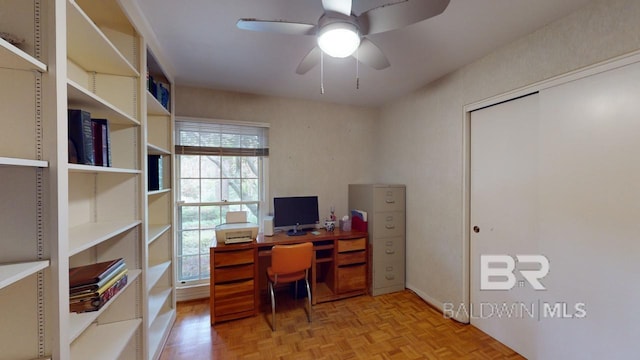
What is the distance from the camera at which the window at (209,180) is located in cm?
271

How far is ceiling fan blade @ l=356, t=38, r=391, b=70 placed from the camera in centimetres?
145

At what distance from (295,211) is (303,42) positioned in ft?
5.77

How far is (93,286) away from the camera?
1.17 meters

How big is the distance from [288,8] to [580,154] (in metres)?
1.99

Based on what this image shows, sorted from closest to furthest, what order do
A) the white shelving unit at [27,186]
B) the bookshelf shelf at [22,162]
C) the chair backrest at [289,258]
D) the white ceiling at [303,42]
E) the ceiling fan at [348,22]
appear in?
the bookshelf shelf at [22,162] → the white shelving unit at [27,186] → the ceiling fan at [348,22] → the white ceiling at [303,42] → the chair backrest at [289,258]

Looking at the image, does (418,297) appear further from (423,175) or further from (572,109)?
(572,109)

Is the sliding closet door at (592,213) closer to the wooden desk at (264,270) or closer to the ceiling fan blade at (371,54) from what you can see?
the ceiling fan blade at (371,54)

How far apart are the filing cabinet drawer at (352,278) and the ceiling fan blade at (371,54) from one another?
210cm

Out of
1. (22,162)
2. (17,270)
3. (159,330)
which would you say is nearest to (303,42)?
(22,162)

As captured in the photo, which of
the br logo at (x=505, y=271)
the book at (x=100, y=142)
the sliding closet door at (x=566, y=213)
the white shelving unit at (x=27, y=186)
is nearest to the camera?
the white shelving unit at (x=27, y=186)

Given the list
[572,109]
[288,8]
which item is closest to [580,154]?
[572,109]

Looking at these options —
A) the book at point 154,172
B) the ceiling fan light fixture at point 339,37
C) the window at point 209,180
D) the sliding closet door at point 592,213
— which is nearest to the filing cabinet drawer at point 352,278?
the window at point 209,180

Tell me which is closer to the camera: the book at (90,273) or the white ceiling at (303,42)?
the book at (90,273)

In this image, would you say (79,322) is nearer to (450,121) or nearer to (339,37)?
(339,37)
